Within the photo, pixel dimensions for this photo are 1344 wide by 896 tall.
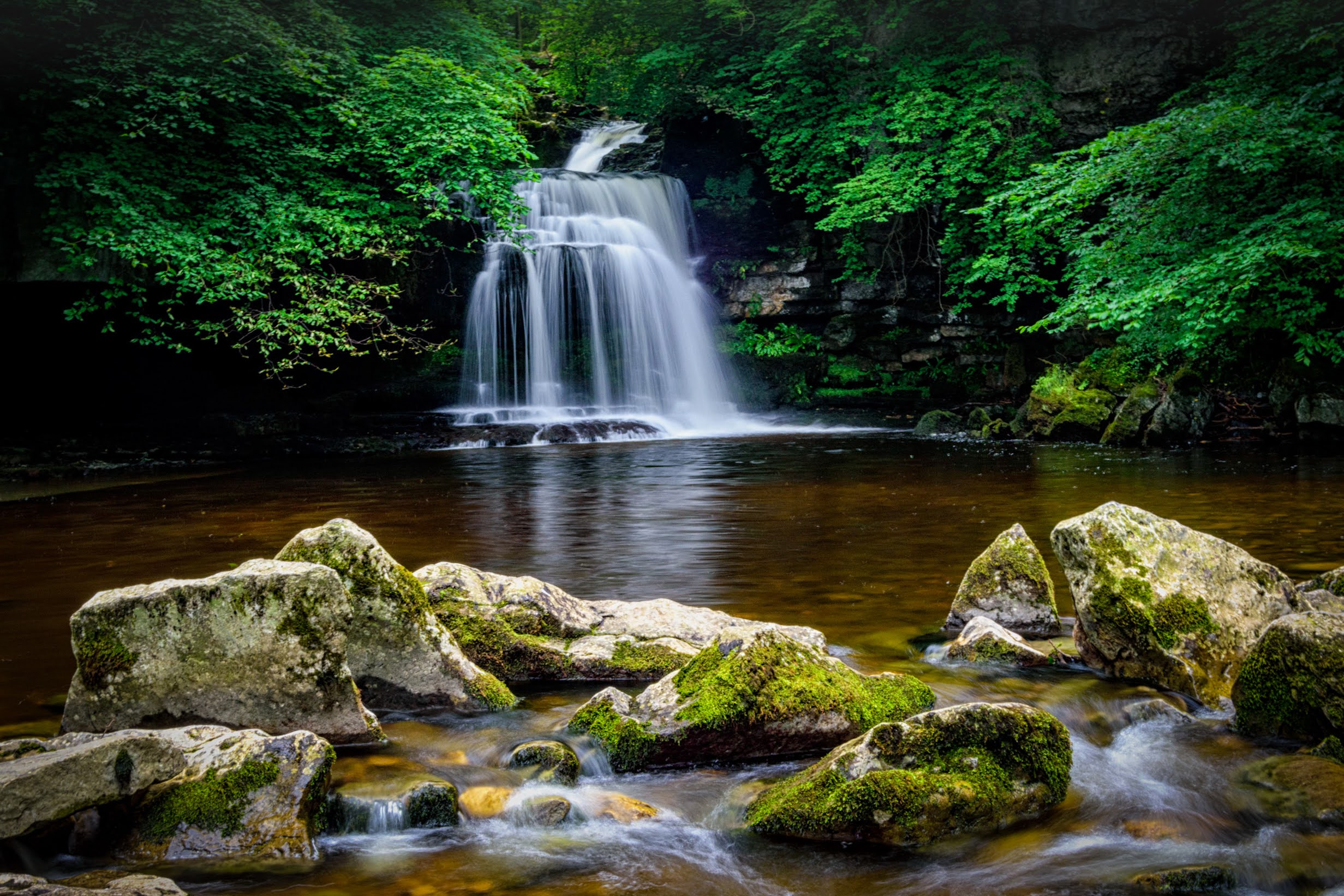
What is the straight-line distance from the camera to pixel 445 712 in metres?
4.12

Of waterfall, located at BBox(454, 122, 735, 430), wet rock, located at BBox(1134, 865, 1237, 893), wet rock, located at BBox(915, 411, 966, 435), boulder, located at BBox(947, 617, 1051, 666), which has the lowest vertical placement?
wet rock, located at BBox(1134, 865, 1237, 893)

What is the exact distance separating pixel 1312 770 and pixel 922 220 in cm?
2045

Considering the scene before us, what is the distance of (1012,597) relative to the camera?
205 inches

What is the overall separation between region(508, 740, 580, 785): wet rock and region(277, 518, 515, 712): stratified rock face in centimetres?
61

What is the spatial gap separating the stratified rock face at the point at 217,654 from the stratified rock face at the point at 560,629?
1.05 m

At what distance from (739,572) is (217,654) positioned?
4.03 meters

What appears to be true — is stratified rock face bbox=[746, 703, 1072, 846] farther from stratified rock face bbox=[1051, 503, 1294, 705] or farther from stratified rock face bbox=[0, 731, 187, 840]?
stratified rock face bbox=[0, 731, 187, 840]

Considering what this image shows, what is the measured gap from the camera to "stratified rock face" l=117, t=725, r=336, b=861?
2.92 meters

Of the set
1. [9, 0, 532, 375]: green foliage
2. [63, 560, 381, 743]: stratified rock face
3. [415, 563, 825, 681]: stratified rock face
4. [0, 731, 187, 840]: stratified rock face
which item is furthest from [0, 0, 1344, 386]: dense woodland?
[0, 731, 187, 840]: stratified rock face

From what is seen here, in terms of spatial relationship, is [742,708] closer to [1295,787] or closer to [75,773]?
[1295,787]

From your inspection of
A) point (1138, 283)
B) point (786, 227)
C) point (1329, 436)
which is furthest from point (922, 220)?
point (1329, 436)

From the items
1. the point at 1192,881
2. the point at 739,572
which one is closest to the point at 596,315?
the point at 739,572

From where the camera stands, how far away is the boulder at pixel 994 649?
15.0 ft

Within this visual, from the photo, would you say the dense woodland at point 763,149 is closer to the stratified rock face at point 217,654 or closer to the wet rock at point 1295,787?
the wet rock at point 1295,787
